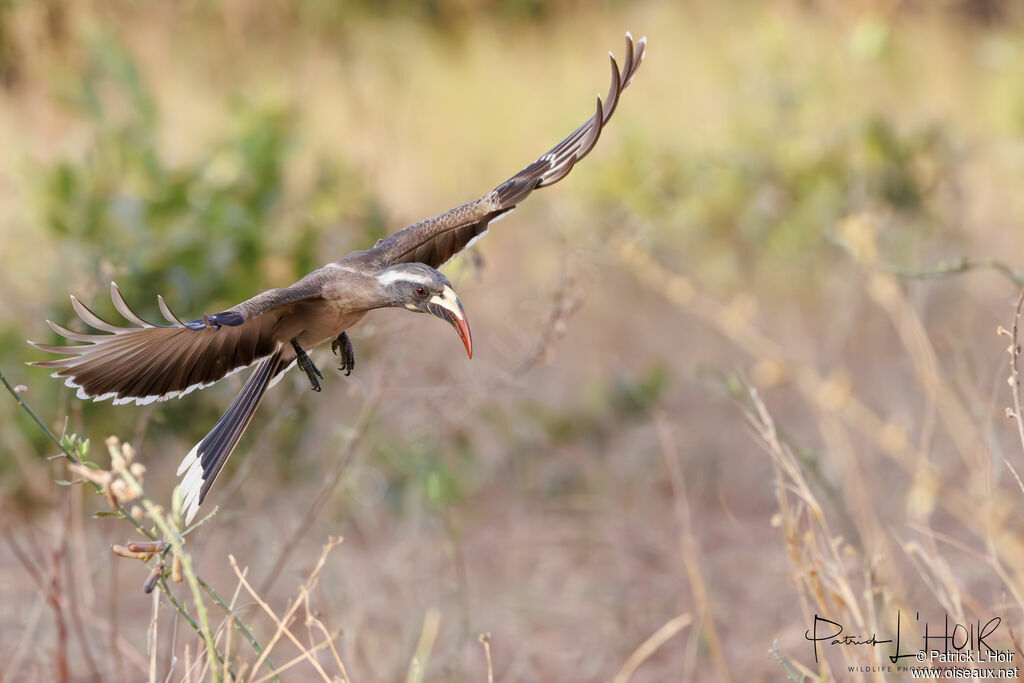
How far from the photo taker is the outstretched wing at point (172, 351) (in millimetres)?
1649

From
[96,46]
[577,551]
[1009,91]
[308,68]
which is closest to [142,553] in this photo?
[96,46]

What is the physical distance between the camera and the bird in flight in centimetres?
171

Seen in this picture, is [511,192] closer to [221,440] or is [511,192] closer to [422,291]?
[422,291]

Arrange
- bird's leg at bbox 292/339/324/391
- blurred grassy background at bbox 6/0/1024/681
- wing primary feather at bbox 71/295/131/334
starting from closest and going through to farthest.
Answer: wing primary feather at bbox 71/295/131/334 → bird's leg at bbox 292/339/324/391 → blurred grassy background at bbox 6/0/1024/681

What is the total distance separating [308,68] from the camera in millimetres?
8242

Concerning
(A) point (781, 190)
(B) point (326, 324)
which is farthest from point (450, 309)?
(A) point (781, 190)

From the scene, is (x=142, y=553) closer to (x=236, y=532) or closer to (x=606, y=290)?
(x=236, y=532)

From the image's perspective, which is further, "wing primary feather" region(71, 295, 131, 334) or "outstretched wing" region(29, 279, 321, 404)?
"outstretched wing" region(29, 279, 321, 404)

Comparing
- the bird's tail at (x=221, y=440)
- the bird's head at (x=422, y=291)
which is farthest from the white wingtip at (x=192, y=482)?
the bird's head at (x=422, y=291)

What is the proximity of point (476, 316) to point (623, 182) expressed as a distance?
1.05m

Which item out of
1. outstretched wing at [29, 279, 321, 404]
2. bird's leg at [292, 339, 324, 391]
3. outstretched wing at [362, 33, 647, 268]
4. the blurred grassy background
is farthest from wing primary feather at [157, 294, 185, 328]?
the blurred grassy background

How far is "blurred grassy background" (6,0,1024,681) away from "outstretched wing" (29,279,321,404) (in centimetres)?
58

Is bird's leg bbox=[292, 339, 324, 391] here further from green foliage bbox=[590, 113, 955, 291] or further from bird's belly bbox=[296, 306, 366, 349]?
green foliage bbox=[590, 113, 955, 291]

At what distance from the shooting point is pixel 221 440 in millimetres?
1852
